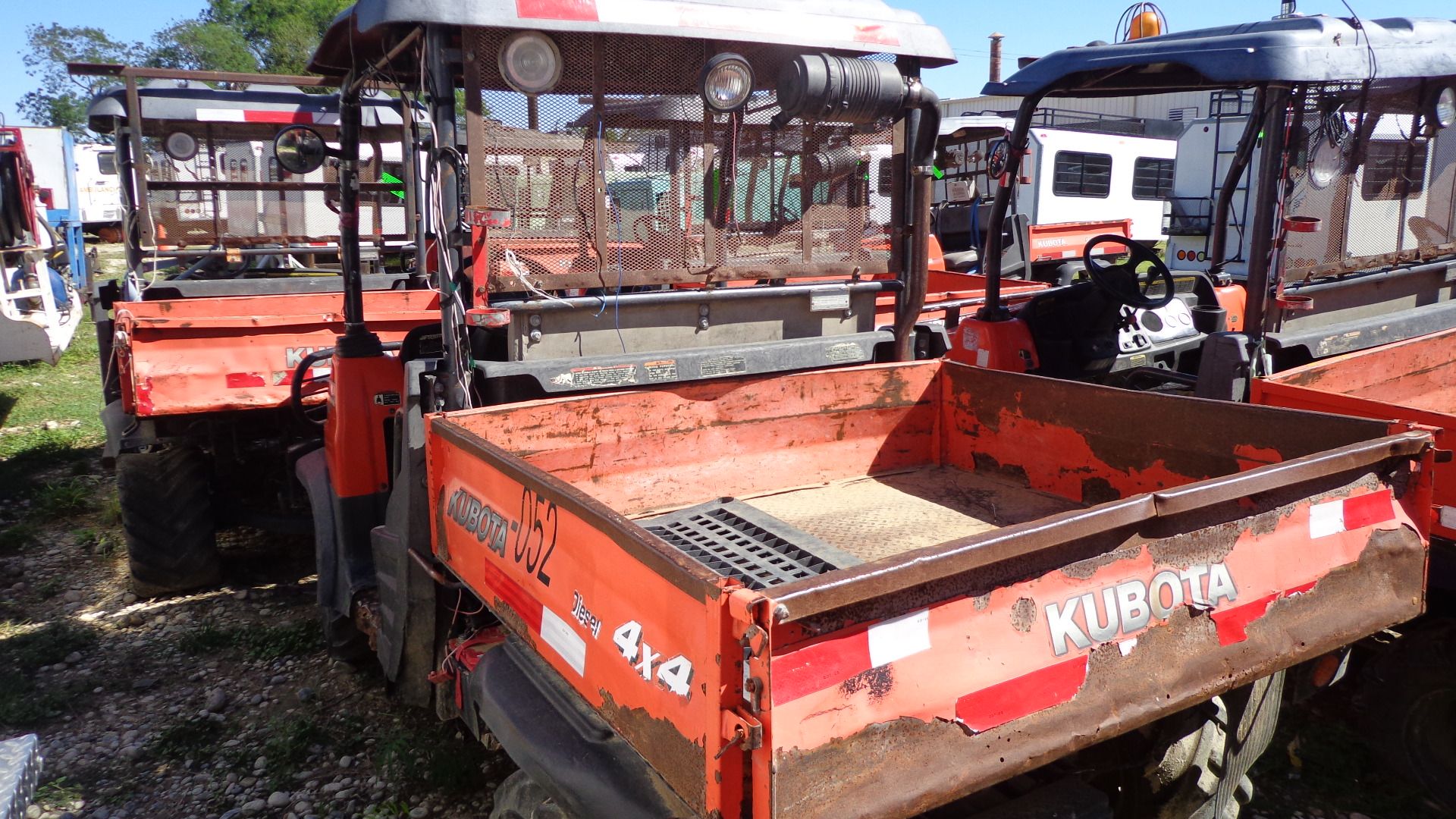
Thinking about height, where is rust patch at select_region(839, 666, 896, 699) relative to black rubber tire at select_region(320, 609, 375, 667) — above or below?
above

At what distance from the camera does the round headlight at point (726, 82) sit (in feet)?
11.4

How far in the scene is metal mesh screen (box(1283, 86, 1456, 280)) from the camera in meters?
4.62

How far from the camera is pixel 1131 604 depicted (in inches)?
86.1

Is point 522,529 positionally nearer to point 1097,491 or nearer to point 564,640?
point 564,640

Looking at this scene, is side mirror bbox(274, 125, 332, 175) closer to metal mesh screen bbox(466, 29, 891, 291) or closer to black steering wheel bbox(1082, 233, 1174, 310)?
metal mesh screen bbox(466, 29, 891, 291)

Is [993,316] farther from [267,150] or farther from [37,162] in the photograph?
[37,162]

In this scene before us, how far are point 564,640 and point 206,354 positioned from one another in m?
3.57

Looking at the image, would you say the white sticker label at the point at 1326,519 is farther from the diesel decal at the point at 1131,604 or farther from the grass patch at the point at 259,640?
the grass patch at the point at 259,640

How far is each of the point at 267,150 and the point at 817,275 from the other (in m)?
4.46

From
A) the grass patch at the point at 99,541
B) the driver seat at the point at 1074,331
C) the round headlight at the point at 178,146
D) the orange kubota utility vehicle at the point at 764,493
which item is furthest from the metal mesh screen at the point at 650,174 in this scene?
the round headlight at the point at 178,146

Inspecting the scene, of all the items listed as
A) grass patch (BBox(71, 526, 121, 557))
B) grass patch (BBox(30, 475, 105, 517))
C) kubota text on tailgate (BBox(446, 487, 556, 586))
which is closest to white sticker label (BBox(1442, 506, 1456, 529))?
kubota text on tailgate (BBox(446, 487, 556, 586))

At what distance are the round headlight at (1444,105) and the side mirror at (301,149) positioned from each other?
507 centimetres

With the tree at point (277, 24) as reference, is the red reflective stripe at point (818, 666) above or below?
below

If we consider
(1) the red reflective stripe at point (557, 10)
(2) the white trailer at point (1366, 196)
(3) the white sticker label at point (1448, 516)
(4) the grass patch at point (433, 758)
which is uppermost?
(1) the red reflective stripe at point (557, 10)
